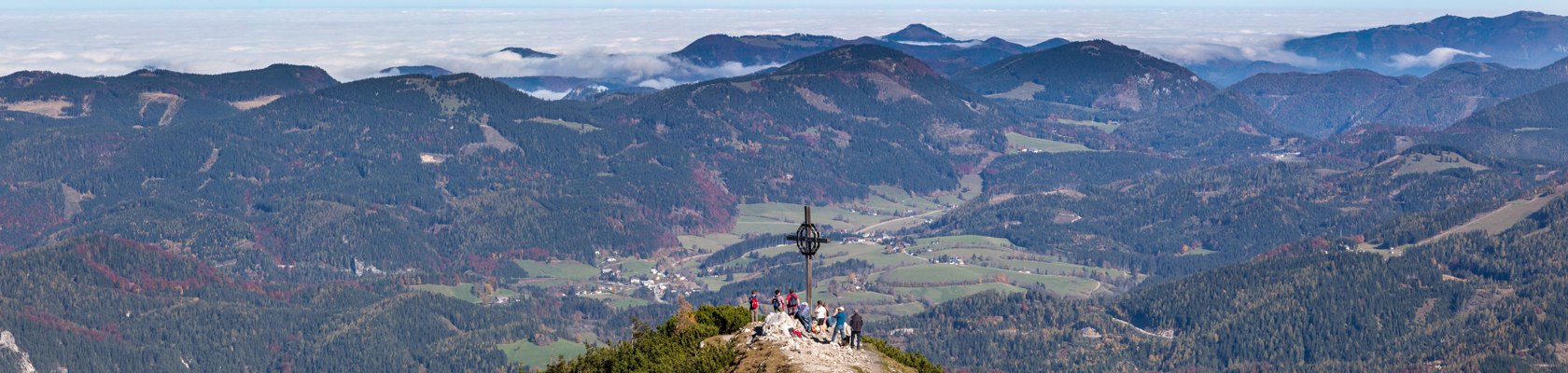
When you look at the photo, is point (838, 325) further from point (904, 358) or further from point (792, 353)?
point (904, 358)

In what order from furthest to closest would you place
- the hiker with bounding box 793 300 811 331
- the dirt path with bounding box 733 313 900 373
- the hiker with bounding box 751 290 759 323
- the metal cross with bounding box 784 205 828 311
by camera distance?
the hiker with bounding box 751 290 759 323 < the hiker with bounding box 793 300 811 331 < the metal cross with bounding box 784 205 828 311 < the dirt path with bounding box 733 313 900 373

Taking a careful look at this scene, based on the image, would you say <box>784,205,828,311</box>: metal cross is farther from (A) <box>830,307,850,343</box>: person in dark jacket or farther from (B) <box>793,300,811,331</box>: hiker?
(A) <box>830,307,850,343</box>: person in dark jacket

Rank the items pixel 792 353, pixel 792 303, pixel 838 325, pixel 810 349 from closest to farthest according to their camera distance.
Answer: pixel 792 353, pixel 810 349, pixel 838 325, pixel 792 303

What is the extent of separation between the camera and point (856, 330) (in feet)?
363

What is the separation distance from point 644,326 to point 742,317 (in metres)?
10.00

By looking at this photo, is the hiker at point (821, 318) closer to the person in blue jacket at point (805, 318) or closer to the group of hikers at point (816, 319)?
the group of hikers at point (816, 319)

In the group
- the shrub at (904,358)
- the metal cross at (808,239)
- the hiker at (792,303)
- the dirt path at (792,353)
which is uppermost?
the metal cross at (808,239)

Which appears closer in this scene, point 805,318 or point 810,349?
point 810,349

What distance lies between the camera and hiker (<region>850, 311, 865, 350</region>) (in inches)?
4341

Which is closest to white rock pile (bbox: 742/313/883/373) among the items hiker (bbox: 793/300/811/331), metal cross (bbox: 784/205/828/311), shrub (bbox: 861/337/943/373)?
hiker (bbox: 793/300/811/331)

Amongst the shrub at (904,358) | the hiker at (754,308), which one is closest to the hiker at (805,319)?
the hiker at (754,308)

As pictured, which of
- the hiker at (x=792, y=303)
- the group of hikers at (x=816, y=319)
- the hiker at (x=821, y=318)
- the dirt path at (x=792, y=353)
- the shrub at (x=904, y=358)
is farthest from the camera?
the shrub at (x=904, y=358)

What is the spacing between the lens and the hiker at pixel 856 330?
362ft

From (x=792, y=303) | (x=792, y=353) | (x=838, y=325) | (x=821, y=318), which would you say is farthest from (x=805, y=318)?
(x=792, y=353)
